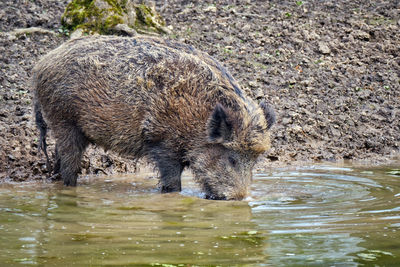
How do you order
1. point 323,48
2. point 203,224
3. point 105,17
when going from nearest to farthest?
point 203,224 → point 105,17 → point 323,48

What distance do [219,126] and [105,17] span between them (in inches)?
214

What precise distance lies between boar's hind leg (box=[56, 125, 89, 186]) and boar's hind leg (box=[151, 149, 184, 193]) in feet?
3.24

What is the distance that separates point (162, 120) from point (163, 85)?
0.40 m

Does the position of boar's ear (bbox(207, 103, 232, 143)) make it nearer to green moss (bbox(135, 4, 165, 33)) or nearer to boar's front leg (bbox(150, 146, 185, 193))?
boar's front leg (bbox(150, 146, 185, 193))

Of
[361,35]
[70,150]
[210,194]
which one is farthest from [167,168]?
[361,35]

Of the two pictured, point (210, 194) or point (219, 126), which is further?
point (210, 194)

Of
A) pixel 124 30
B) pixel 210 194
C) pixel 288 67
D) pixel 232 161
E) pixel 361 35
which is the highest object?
pixel 361 35

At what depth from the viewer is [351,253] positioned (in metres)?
4.30

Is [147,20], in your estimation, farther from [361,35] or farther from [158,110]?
[158,110]

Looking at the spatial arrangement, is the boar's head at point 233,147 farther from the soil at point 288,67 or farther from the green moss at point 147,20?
the green moss at point 147,20

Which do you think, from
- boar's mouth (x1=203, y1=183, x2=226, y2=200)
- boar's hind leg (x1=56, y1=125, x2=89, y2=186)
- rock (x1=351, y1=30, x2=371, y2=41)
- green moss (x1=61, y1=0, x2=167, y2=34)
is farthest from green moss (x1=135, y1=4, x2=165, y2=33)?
boar's mouth (x1=203, y1=183, x2=226, y2=200)

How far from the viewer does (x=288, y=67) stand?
37.1 ft

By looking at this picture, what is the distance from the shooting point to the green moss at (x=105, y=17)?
11453 millimetres

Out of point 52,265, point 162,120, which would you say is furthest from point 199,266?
point 162,120
